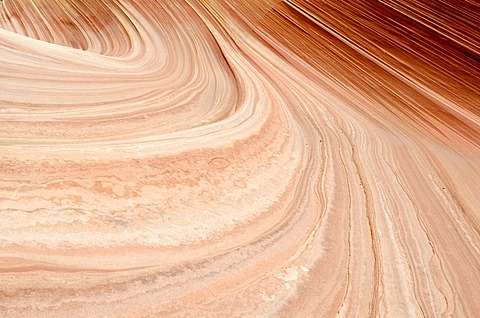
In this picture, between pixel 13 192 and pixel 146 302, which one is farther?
pixel 13 192

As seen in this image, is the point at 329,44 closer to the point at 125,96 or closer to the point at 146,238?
the point at 125,96

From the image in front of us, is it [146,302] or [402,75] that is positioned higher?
[402,75]

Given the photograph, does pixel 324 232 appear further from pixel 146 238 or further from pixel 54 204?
pixel 54 204

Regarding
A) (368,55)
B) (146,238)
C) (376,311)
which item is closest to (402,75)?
(368,55)

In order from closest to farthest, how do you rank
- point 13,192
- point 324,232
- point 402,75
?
1. point 13,192
2. point 324,232
3. point 402,75

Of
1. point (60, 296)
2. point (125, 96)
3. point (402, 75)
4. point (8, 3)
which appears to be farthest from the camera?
point (8, 3)

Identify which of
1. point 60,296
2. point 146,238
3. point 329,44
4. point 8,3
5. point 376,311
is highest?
point 329,44
